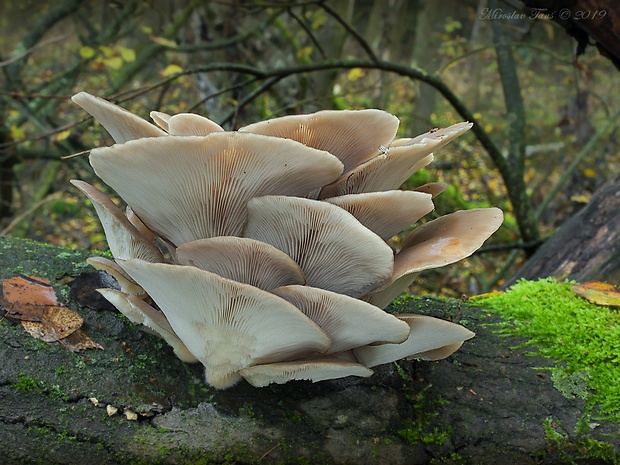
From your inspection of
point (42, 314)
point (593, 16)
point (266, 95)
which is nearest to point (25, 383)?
point (42, 314)

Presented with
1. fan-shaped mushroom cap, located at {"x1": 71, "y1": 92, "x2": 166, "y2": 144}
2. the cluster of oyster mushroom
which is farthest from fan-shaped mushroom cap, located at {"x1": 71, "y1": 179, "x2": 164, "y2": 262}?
fan-shaped mushroom cap, located at {"x1": 71, "y1": 92, "x2": 166, "y2": 144}

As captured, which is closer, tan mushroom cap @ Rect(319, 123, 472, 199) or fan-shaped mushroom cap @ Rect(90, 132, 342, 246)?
fan-shaped mushroom cap @ Rect(90, 132, 342, 246)

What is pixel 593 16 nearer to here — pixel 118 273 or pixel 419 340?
pixel 419 340

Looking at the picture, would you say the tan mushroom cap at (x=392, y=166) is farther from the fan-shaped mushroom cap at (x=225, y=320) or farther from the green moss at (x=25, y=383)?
the green moss at (x=25, y=383)

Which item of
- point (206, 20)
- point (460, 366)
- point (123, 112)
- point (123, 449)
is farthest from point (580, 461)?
point (206, 20)

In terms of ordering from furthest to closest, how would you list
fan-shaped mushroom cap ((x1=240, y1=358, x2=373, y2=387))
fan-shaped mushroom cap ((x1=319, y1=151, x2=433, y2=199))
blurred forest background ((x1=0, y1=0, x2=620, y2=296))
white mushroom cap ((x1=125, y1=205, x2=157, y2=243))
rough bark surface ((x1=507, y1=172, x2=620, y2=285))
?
blurred forest background ((x1=0, y1=0, x2=620, y2=296)) < rough bark surface ((x1=507, y1=172, x2=620, y2=285)) < white mushroom cap ((x1=125, y1=205, x2=157, y2=243)) < fan-shaped mushroom cap ((x1=319, y1=151, x2=433, y2=199)) < fan-shaped mushroom cap ((x1=240, y1=358, x2=373, y2=387))

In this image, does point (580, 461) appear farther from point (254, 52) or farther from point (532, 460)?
point (254, 52)

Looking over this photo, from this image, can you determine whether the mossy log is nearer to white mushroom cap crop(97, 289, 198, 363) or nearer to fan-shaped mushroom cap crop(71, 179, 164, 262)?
white mushroom cap crop(97, 289, 198, 363)
